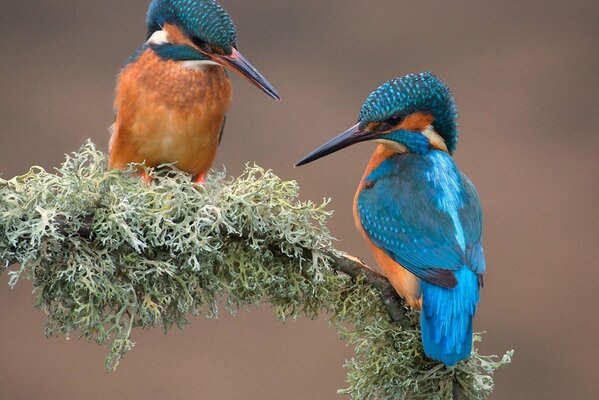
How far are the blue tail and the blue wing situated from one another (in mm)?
12

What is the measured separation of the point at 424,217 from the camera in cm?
99

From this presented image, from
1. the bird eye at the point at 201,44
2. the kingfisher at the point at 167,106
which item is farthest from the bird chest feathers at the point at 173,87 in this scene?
the bird eye at the point at 201,44

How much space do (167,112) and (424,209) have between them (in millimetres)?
405

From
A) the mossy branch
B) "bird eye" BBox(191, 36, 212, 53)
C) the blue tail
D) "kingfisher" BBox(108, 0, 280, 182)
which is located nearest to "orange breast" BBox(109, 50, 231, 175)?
"kingfisher" BBox(108, 0, 280, 182)

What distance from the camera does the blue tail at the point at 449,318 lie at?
886 millimetres

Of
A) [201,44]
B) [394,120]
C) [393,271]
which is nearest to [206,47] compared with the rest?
[201,44]

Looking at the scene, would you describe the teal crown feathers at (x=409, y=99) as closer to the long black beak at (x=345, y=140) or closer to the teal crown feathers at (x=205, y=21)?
the long black beak at (x=345, y=140)

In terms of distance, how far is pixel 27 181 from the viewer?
839mm

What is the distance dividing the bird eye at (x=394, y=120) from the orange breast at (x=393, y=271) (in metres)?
0.08

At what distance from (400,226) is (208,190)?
247 mm

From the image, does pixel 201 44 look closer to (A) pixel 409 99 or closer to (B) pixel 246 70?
(B) pixel 246 70

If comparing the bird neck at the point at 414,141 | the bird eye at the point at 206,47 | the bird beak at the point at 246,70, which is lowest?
the bird neck at the point at 414,141

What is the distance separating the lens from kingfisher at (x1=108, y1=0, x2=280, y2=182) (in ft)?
3.72

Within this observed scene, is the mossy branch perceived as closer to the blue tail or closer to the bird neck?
the blue tail
